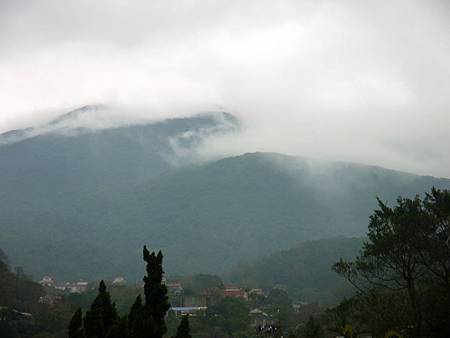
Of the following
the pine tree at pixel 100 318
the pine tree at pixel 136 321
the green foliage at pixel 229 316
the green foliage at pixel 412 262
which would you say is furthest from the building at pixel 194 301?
the pine tree at pixel 136 321

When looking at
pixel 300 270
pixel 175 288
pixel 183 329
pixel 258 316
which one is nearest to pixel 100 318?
pixel 183 329

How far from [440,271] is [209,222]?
170 metres

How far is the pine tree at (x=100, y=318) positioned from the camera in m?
19.3

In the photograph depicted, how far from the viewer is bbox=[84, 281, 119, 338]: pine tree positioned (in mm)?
19344

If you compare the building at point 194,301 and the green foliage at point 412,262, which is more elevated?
the green foliage at point 412,262

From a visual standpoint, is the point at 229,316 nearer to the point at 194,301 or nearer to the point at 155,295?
the point at 194,301

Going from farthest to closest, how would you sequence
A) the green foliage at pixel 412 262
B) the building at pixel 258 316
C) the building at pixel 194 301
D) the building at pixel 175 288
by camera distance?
the building at pixel 175 288 → the building at pixel 194 301 → the building at pixel 258 316 → the green foliage at pixel 412 262

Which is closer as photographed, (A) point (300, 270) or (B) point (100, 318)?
(B) point (100, 318)

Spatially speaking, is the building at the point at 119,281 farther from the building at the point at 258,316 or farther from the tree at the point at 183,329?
the tree at the point at 183,329

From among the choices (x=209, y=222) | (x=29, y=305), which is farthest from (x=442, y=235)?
(x=209, y=222)

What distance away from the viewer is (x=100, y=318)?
64.5 feet

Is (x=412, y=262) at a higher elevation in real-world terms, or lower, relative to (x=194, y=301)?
higher

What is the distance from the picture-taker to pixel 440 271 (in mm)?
24875

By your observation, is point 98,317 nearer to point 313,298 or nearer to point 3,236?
point 313,298
